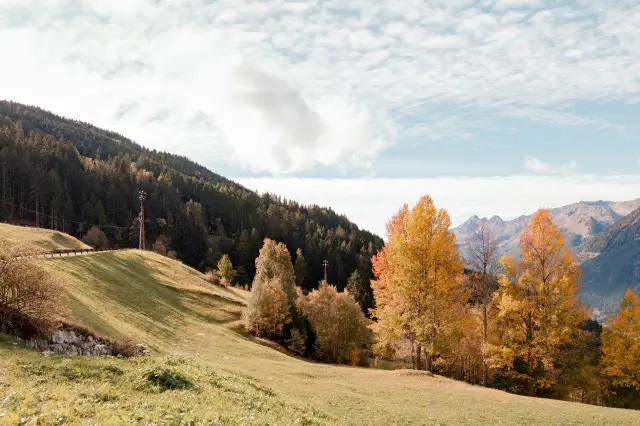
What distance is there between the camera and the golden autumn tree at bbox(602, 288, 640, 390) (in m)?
42.3

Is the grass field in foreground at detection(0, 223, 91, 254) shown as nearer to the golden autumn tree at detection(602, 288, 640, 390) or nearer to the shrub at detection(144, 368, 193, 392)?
the shrub at detection(144, 368, 193, 392)

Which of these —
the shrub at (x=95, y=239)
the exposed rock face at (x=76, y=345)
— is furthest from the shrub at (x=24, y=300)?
the shrub at (x=95, y=239)

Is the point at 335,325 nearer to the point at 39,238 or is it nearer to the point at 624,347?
→ the point at 624,347

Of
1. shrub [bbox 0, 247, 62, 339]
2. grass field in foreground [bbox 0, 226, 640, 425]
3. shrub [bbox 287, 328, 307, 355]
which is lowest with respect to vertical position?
shrub [bbox 287, 328, 307, 355]

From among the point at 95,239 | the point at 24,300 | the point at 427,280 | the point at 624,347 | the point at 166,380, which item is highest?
the point at 427,280

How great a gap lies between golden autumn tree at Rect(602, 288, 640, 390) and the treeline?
91 mm

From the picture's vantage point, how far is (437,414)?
84.7 feet

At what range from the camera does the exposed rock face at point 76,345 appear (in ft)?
78.3

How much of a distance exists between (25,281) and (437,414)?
27.1 m

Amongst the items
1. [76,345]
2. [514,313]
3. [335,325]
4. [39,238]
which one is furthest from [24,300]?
[39,238]

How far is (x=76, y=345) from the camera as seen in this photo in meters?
26.0

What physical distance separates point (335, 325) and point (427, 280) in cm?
3258

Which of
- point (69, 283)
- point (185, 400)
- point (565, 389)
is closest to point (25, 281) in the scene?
point (185, 400)

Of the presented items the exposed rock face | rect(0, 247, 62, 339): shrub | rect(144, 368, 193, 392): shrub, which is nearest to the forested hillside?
the exposed rock face
